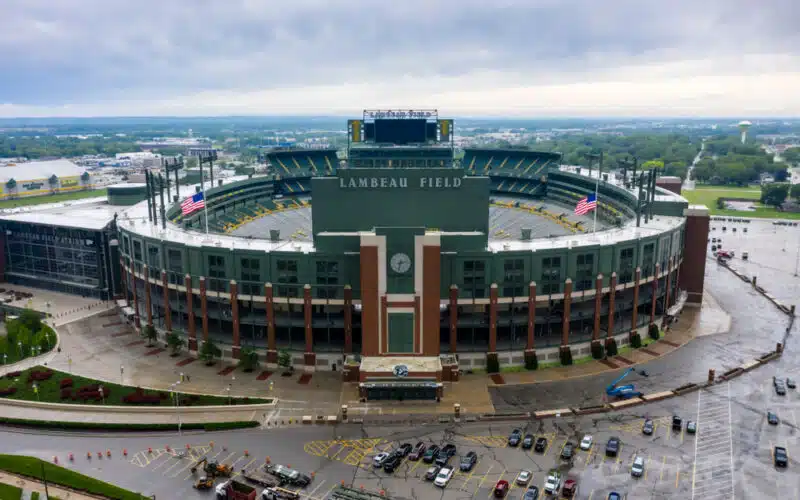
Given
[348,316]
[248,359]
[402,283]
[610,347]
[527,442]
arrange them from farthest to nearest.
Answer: [610,347]
[248,359]
[348,316]
[402,283]
[527,442]

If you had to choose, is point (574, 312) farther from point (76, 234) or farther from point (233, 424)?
point (76, 234)

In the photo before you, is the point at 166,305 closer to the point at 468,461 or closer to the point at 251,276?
A: the point at 251,276

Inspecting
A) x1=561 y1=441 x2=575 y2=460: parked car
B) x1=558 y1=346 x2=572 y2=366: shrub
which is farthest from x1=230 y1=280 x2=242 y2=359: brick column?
x1=561 y1=441 x2=575 y2=460: parked car

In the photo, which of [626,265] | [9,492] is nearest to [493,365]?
[626,265]

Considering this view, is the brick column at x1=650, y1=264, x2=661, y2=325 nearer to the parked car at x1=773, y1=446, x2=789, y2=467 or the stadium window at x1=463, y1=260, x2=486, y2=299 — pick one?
the stadium window at x1=463, y1=260, x2=486, y2=299

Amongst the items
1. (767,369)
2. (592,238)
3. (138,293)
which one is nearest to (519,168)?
(592,238)

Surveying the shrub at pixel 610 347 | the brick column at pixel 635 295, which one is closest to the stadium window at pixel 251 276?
the shrub at pixel 610 347
